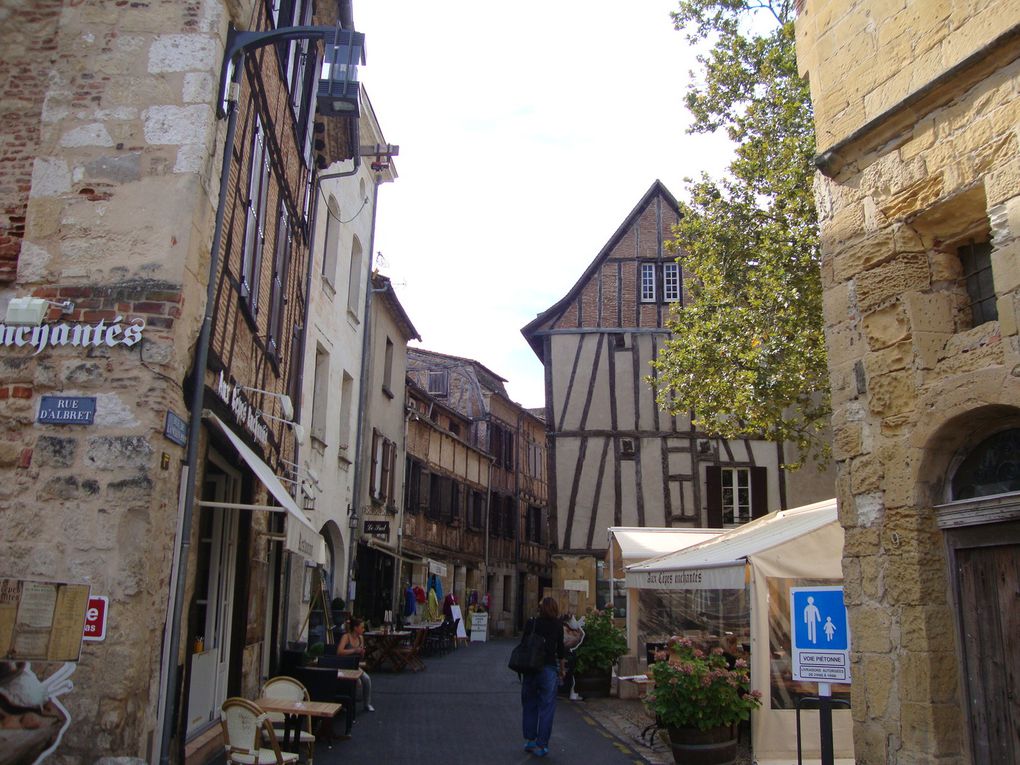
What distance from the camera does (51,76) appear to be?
19.1ft

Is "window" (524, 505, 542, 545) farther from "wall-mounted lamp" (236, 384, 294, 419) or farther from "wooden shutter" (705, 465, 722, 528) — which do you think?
"wall-mounted lamp" (236, 384, 294, 419)

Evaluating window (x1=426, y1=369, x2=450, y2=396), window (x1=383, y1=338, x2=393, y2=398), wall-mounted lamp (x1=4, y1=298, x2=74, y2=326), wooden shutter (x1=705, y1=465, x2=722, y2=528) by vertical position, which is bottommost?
wall-mounted lamp (x1=4, y1=298, x2=74, y2=326)

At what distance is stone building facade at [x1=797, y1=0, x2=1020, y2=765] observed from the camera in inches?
174

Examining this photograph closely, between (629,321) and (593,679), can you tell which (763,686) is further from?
(629,321)

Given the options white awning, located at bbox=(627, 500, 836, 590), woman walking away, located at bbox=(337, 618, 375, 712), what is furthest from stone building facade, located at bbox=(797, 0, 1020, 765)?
woman walking away, located at bbox=(337, 618, 375, 712)

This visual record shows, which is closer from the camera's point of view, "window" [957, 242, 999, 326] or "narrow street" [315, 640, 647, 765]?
"window" [957, 242, 999, 326]

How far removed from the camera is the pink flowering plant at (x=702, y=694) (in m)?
7.40

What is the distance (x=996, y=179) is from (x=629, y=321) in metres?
17.0

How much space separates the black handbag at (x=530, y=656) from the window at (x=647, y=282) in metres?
14.4

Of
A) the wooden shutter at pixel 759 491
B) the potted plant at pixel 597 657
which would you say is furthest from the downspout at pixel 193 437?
the wooden shutter at pixel 759 491

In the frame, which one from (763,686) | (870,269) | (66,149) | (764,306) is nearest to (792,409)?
(764,306)

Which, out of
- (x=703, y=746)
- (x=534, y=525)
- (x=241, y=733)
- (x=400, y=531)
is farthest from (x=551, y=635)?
(x=534, y=525)

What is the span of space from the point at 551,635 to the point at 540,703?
59cm

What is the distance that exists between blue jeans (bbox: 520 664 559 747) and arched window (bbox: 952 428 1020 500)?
4.22 m
